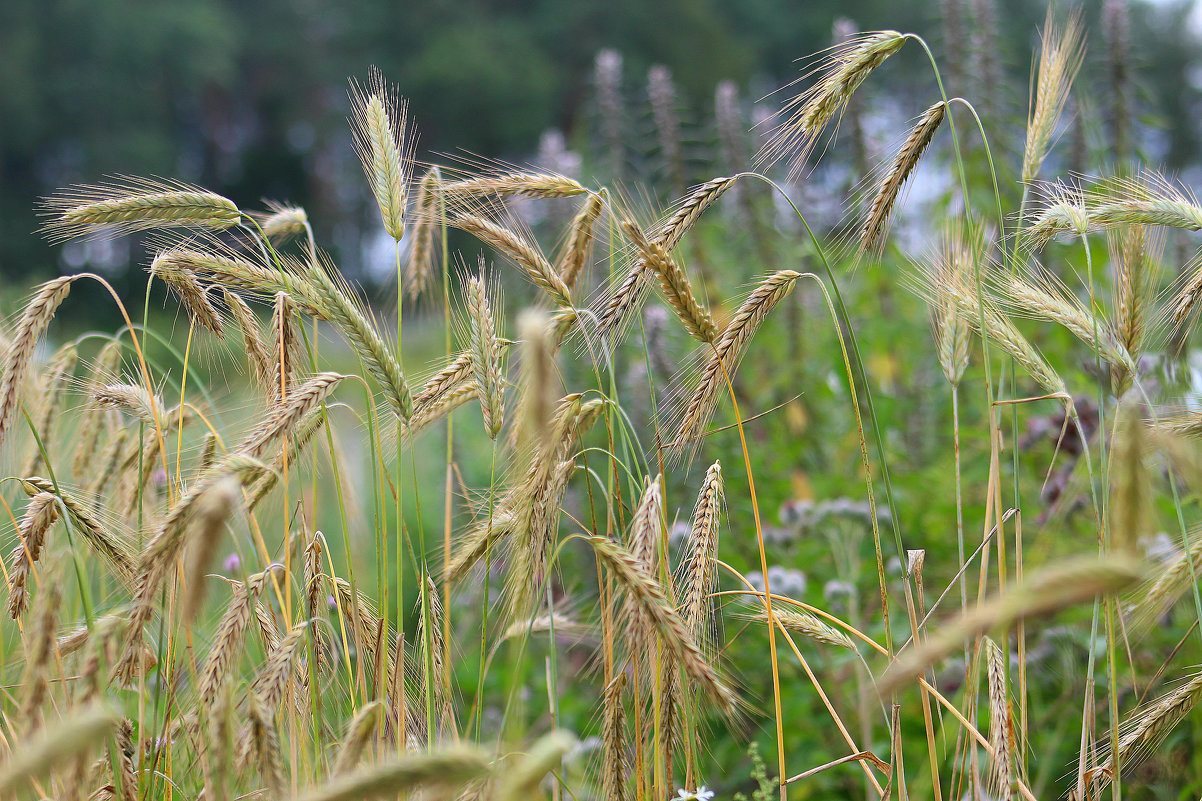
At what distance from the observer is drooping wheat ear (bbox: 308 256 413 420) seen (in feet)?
4.25

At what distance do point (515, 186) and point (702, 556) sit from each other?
2.65ft

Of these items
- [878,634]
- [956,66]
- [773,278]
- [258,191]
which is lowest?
[878,634]

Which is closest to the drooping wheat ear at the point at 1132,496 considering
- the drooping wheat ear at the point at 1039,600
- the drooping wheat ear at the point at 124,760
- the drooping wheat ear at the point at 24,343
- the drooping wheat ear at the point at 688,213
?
the drooping wheat ear at the point at 1039,600

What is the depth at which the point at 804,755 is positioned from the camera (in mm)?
2400

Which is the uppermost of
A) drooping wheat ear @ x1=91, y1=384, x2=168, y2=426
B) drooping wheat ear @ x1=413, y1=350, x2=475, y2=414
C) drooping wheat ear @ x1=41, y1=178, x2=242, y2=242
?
drooping wheat ear @ x1=41, y1=178, x2=242, y2=242

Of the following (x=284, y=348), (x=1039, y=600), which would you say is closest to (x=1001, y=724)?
(x=1039, y=600)

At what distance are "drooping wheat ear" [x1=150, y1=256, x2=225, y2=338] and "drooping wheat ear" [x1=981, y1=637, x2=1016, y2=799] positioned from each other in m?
1.52

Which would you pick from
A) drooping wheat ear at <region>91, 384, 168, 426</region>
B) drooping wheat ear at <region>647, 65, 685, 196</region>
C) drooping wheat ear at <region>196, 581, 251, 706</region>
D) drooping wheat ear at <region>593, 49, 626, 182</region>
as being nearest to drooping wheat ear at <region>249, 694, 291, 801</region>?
drooping wheat ear at <region>196, 581, 251, 706</region>

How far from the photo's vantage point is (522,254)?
4.90 ft

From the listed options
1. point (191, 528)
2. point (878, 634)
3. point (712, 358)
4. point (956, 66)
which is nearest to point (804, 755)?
point (878, 634)

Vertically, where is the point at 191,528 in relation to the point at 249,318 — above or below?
below

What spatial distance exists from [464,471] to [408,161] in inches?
129

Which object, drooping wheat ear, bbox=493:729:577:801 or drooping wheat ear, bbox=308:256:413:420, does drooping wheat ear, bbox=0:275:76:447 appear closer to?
drooping wheat ear, bbox=308:256:413:420

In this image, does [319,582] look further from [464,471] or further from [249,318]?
[464,471]
